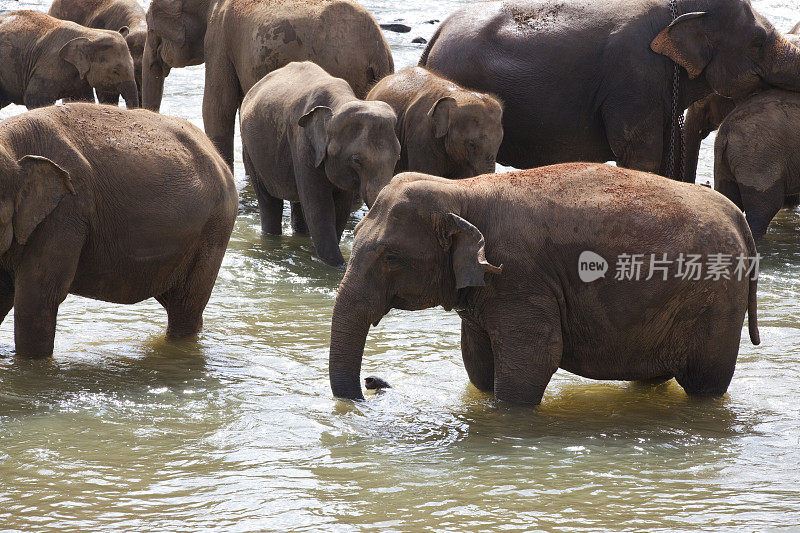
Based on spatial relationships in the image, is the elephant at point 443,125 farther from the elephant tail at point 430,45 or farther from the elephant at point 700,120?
the elephant at point 700,120

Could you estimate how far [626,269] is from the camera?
5.20 m

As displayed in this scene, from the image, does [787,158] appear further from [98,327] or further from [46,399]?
[46,399]

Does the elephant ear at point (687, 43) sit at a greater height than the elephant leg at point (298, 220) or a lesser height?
greater

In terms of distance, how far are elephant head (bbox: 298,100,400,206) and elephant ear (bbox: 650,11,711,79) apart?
7.31 ft

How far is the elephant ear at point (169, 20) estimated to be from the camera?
1195 cm

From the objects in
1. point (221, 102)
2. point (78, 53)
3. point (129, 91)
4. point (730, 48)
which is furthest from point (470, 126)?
point (78, 53)

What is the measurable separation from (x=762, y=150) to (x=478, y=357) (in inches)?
180

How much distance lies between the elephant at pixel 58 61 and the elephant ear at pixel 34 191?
800cm

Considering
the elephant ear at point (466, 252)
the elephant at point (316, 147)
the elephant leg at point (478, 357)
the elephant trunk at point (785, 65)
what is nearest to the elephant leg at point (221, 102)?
the elephant at point (316, 147)

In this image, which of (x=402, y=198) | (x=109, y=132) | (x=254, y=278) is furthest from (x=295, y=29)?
(x=402, y=198)

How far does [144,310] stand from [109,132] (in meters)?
1.62

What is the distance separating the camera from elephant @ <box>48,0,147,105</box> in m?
15.2

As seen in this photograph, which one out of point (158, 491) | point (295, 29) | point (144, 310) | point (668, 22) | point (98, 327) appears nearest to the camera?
point (158, 491)

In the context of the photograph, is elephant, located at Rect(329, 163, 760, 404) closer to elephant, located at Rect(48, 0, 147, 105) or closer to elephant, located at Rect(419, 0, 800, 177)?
elephant, located at Rect(419, 0, 800, 177)
